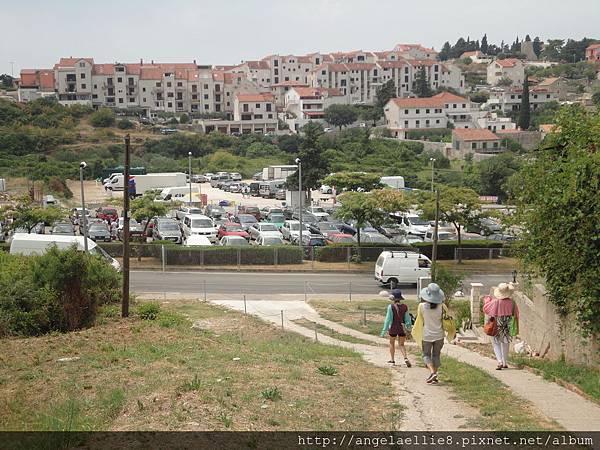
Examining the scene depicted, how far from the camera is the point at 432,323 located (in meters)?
13.4

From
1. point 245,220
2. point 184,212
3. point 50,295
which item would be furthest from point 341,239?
point 50,295

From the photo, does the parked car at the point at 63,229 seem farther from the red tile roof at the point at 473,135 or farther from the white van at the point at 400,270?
the red tile roof at the point at 473,135

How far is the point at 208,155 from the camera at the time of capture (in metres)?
115

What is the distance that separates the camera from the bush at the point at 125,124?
5079 inches

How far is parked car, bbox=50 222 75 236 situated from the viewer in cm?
4550

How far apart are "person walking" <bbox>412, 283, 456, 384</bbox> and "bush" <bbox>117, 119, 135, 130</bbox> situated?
120 m

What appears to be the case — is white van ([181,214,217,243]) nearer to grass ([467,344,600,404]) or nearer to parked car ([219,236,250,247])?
parked car ([219,236,250,247])

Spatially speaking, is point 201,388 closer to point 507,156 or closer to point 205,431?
point 205,431

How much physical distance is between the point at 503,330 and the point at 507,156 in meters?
82.1

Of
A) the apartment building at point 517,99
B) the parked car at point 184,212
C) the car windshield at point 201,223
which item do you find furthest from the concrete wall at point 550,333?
the apartment building at point 517,99

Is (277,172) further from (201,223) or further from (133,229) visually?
(133,229)

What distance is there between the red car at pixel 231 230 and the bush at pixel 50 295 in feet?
79.1

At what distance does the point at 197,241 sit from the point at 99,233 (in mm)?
5856

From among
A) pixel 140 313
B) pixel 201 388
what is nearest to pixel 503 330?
pixel 201 388
